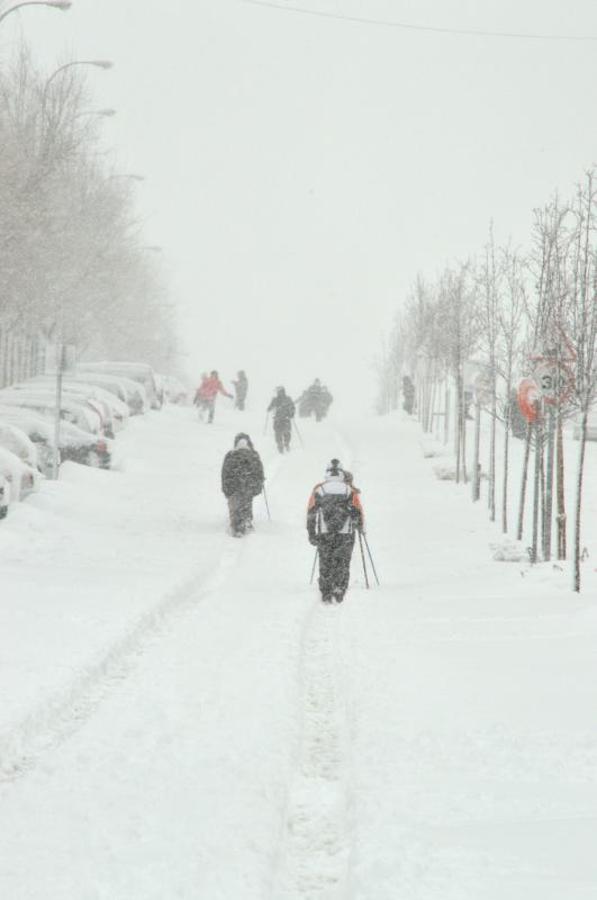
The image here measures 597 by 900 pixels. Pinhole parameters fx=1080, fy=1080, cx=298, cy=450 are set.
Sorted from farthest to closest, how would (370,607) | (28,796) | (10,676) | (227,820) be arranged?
(370,607) → (10,676) → (28,796) → (227,820)

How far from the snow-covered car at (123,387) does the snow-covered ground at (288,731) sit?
19.1 m

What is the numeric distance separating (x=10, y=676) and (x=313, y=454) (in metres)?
23.2

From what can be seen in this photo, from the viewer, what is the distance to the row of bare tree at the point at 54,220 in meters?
26.7

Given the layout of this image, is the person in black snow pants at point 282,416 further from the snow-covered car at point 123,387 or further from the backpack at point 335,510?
the backpack at point 335,510

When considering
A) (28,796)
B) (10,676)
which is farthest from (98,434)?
(28,796)

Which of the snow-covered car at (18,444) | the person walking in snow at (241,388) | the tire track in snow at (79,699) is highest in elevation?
the person walking in snow at (241,388)

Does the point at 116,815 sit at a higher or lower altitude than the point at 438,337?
lower

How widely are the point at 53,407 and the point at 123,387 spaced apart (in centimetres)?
954

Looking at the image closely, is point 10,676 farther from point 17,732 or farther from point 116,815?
point 116,815

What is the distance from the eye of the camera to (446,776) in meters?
5.90

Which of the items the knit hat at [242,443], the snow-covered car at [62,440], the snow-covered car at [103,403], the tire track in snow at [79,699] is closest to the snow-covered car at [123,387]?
the snow-covered car at [103,403]

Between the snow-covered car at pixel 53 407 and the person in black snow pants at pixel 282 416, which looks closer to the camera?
the snow-covered car at pixel 53 407

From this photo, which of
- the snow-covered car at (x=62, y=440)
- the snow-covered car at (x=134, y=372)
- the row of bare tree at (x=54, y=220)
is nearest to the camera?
the snow-covered car at (x=62, y=440)

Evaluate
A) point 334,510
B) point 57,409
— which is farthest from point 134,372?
point 334,510
